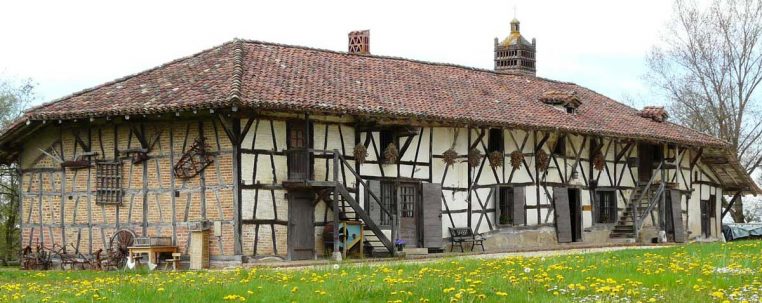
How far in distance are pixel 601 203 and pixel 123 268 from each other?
17659 mm

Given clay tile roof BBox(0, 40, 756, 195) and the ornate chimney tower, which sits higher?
the ornate chimney tower

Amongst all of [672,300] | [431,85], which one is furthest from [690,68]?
[672,300]

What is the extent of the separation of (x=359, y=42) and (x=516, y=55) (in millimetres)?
10689

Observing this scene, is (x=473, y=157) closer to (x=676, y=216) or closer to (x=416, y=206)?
(x=416, y=206)

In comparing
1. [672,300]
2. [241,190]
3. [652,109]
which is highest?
[652,109]

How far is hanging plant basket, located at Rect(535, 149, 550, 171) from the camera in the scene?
3622cm

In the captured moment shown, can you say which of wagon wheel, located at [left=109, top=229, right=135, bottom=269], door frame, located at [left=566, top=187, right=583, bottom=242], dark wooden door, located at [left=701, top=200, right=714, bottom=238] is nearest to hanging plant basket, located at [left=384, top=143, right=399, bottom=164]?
wagon wheel, located at [left=109, top=229, right=135, bottom=269]

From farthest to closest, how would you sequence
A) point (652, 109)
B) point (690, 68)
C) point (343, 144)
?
1. point (690, 68)
2. point (652, 109)
3. point (343, 144)

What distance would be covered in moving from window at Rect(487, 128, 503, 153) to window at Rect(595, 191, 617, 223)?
5.67 metres

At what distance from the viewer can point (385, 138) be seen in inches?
1273

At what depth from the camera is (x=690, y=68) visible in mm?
50094

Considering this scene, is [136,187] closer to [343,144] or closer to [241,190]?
[241,190]

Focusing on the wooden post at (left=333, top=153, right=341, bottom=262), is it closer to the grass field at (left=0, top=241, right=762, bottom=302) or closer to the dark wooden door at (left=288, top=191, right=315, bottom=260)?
the dark wooden door at (left=288, top=191, right=315, bottom=260)

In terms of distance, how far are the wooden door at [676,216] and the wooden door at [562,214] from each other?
5.58m
